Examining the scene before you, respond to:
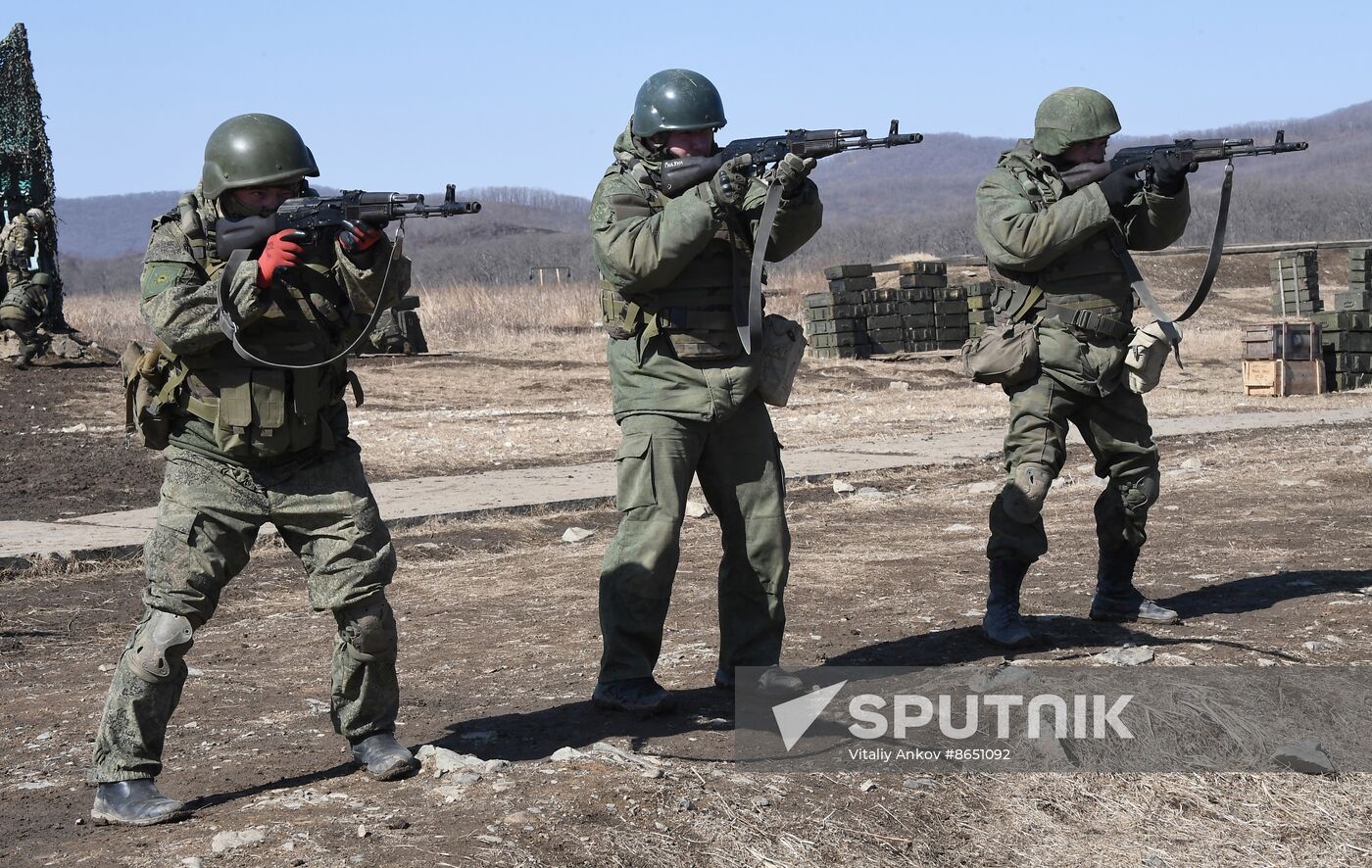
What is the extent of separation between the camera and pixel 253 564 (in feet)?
29.2

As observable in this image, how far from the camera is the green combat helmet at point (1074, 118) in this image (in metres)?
5.95

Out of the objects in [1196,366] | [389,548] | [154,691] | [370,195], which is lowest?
[1196,366]

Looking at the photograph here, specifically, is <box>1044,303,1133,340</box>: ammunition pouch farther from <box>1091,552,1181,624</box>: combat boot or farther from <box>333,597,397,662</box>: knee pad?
<box>333,597,397,662</box>: knee pad

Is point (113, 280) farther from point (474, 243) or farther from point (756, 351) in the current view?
point (756, 351)

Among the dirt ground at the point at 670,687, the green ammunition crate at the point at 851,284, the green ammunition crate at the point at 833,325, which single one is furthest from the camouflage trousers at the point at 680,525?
the green ammunition crate at the point at 851,284

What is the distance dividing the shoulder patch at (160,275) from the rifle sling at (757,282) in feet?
5.61

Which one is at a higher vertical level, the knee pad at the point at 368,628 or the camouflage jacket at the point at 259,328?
the camouflage jacket at the point at 259,328

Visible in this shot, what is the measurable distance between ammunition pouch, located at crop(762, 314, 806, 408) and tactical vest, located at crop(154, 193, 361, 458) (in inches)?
55.3

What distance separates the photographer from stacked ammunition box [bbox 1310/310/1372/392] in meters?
18.2

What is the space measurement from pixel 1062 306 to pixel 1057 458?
1.92 feet

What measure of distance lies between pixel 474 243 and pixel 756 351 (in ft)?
388

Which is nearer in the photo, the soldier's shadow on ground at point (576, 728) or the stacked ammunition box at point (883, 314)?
the soldier's shadow on ground at point (576, 728)

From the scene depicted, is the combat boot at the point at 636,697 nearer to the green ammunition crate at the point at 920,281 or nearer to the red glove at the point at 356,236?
the red glove at the point at 356,236

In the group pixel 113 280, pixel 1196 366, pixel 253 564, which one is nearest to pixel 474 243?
pixel 113 280
